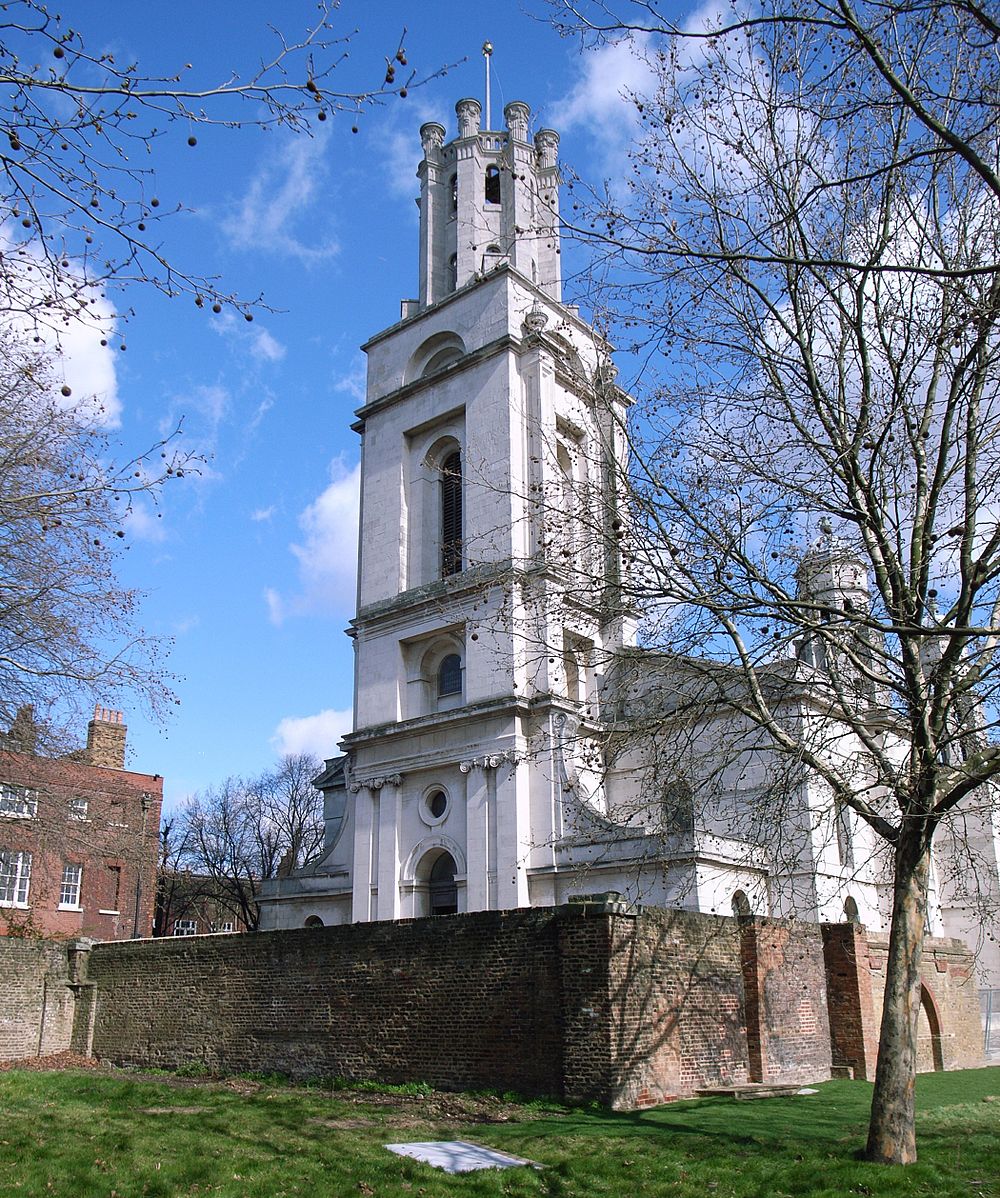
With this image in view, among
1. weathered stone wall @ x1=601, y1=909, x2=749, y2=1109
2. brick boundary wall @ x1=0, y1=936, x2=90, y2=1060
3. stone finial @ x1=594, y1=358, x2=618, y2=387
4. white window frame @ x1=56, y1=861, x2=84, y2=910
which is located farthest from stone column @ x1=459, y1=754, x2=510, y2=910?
stone finial @ x1=594, y1=358, x2=618, y2=387

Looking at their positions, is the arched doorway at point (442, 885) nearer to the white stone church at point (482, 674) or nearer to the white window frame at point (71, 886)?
the white stone church at point (482, 674)

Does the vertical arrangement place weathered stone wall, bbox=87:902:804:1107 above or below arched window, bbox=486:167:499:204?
below

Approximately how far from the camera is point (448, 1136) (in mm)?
11586

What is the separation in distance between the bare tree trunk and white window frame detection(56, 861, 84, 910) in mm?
30635

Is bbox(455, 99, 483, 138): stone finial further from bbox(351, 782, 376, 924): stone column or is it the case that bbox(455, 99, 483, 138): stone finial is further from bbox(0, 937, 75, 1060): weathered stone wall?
bbox(0, 937, 75, 1060): weathered stone wall

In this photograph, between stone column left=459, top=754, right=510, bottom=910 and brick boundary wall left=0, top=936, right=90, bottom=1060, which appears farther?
stone column left=459, top=754, right=510, bottom=910

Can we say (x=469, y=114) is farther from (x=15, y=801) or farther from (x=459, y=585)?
(x=15, y=801)

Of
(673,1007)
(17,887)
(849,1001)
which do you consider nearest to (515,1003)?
(673,1007)

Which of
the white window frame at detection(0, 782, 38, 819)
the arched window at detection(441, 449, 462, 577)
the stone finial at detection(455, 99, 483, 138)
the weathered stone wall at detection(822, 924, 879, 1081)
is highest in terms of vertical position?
the stone finial at detection(455, 99, 483, 138)

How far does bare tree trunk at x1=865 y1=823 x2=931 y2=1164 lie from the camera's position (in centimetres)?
1005

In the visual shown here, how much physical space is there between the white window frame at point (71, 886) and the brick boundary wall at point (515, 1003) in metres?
14.6

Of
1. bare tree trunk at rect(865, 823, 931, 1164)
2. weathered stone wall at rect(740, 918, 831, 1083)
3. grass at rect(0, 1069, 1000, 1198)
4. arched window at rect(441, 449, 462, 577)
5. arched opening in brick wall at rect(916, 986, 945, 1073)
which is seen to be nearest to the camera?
grass at rect(0, 1069, 1000, 1198)

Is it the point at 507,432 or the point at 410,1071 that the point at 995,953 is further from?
the point at 410,1071

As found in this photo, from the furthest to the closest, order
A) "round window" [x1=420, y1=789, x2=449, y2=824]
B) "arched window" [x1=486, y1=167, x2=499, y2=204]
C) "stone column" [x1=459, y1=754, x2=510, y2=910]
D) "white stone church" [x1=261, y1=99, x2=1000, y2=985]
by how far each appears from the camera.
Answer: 1. "arched window" [x1=486, y1=167, x2=499, y2=204]
2. "round window" [x1=420, y1=789, x2=449, y2=824]
3. "stone column" [x1=459, y1=754, x2=510, y2=910]
4. "white stone church" [x1=261, y1=99, x2=1000, y2=985]
